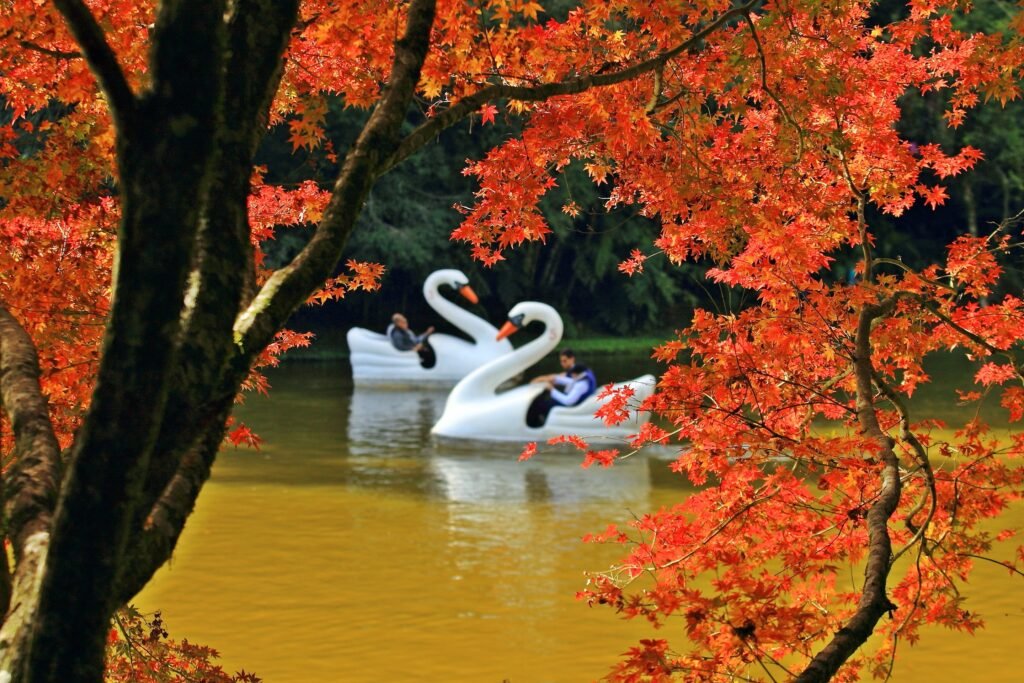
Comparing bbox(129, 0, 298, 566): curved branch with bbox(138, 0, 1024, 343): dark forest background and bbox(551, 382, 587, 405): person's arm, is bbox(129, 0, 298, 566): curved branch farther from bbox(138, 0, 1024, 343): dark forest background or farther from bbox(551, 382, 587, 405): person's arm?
bbox(138, 0, 1024, 343): dark forest background

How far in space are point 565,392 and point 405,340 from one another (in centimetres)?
746

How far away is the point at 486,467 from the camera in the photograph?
1261 centimetres

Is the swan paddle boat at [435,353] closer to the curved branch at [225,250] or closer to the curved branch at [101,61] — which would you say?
the curved branch at [225,250]

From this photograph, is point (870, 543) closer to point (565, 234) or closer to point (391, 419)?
point (391, 419)

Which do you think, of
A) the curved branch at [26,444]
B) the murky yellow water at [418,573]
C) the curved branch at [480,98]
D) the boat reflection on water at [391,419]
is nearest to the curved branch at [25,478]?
the curved branch at [26,444]

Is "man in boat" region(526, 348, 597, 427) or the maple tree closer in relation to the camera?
the maple tree

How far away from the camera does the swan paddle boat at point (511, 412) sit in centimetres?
1388

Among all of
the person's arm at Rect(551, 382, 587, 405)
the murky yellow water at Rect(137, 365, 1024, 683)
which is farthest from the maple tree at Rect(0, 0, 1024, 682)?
the person's arm at Rect(551, 382, 587, 405)

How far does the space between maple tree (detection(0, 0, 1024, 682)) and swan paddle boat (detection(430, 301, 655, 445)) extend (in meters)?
7.35

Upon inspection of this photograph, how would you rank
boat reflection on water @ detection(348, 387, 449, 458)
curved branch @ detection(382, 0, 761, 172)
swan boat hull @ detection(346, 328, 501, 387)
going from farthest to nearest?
swan boat hull @ detection(346, 328, 501, 387) < boat reflection on water @ detection(348, 387, 449, 458) < curved branch @ detection(382, 0, 761, 172)

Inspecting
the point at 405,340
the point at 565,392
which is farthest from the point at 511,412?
the point at 405,340

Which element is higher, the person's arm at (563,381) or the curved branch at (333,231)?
the curved branch at (333,231)

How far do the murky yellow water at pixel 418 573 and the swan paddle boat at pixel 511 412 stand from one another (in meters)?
0.62

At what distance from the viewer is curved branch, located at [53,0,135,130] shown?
239 centimetres
